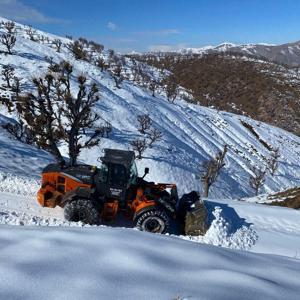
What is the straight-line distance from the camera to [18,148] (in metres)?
30.8

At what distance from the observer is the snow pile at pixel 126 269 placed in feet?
15.1

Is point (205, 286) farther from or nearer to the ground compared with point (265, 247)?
farther from the ground

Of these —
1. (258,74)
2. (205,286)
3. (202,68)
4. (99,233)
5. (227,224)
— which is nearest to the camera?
(205,286)

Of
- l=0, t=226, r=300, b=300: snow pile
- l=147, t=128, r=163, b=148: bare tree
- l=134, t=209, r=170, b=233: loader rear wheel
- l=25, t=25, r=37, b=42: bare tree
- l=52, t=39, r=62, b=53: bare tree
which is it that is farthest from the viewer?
l=25, t=25, r=37, b=42: bare tree

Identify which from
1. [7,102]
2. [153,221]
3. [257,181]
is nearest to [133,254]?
[153,221]

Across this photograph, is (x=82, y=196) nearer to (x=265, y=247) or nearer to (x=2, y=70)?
(x=265, y=247)

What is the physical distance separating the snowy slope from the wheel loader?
505 inches

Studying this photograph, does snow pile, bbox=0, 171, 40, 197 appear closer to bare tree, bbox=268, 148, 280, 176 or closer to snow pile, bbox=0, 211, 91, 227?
snow pile, bbox=0, 211, 91, 227

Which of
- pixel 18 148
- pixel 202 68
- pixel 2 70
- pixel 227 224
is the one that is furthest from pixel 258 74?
pixel 227 224

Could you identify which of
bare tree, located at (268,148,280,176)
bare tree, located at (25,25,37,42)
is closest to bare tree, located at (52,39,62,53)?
bare tree, located at (25,25,37,42)

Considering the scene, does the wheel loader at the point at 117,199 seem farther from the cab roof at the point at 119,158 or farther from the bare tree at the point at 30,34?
the bare tree at the point at 30,34

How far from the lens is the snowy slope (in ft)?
134

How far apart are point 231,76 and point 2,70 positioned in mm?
135519

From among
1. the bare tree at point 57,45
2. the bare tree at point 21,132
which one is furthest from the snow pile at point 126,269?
the bare tree at point 57,45
